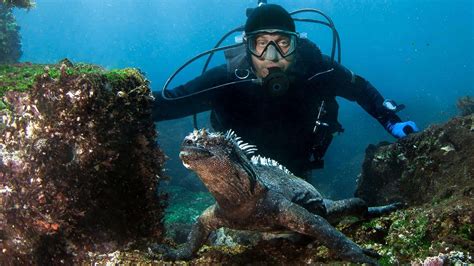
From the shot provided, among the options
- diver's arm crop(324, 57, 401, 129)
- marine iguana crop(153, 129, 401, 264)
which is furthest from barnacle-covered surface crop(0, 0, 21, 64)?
marine iguana crop(153, 129, 401, 264)

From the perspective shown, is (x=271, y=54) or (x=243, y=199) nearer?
(x=243, y=199)

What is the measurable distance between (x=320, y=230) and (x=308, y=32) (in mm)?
158949

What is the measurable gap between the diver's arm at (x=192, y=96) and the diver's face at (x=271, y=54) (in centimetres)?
A: 85

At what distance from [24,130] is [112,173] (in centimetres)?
81

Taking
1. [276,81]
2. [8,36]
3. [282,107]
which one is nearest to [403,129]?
[282,107]

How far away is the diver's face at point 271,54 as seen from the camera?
6133 mm

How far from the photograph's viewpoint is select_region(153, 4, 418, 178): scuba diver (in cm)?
616

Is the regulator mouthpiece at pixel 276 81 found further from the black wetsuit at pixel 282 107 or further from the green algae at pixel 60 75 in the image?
the green algae at pixel 60 75

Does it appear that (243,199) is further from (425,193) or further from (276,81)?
(276,81)

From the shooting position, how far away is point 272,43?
6.08 meters

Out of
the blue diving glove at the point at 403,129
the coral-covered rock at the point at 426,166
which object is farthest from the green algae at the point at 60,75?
the blue diving glove at the point at 403,129

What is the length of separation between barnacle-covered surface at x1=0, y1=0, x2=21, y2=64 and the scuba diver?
8.57 metres

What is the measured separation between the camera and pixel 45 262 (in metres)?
2.87

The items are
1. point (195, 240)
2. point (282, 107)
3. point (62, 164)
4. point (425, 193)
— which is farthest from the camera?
point (282, 107)
